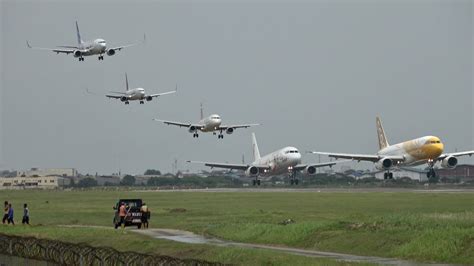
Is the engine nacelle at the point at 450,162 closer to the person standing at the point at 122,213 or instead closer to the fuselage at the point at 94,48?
the fuselage at the point at 94,48

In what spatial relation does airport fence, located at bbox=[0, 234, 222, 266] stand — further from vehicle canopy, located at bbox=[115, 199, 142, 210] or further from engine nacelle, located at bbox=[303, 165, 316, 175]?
engine nacelle, located at bbox=[303, 165, 316, 175]

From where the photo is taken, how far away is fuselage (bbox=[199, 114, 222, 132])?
436 ft

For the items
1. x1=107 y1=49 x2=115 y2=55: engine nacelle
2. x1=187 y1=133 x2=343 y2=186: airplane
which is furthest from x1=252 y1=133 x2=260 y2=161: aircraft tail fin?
x1=107 y1=49 x2=115 y2=55: engine nacelle

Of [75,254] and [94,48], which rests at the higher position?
[94,48]

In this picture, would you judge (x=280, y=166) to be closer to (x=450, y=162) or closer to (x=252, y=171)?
(x=252, y=171)

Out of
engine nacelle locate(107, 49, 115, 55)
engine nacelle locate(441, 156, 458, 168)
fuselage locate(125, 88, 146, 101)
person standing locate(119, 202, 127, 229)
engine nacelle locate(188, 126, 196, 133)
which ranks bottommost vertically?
person standing locate(119, 202, 127, 229)

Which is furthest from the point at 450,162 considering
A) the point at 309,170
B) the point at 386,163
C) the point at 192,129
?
the point at 192,129

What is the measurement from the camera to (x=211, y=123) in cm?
13288

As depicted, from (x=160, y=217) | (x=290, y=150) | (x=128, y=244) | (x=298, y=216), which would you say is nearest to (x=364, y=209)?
(x=298, y=216)

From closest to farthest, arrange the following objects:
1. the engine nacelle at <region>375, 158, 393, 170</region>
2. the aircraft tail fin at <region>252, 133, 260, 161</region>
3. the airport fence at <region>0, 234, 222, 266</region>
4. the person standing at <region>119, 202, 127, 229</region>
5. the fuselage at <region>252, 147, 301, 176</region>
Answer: the airport fence at <region>0, 234, 222, 266</region>, the person standing at <region>119, 202, 127, 229</region>, the engine nacelle at <region>375, 158, 393, 170</region>, the fuselage at <region>252, 147, 301, 176</region>, the aircraft tail fin at <region>252, 133, 260, 161</region>

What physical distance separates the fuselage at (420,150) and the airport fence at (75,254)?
85162 mm

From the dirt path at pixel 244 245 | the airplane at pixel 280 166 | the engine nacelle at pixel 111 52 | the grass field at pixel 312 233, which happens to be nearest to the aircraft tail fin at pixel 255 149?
the airplane at pixel 280 166

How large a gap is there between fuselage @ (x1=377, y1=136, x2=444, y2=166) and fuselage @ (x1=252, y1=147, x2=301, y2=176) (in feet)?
70.2

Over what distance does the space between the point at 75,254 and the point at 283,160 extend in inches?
4454
